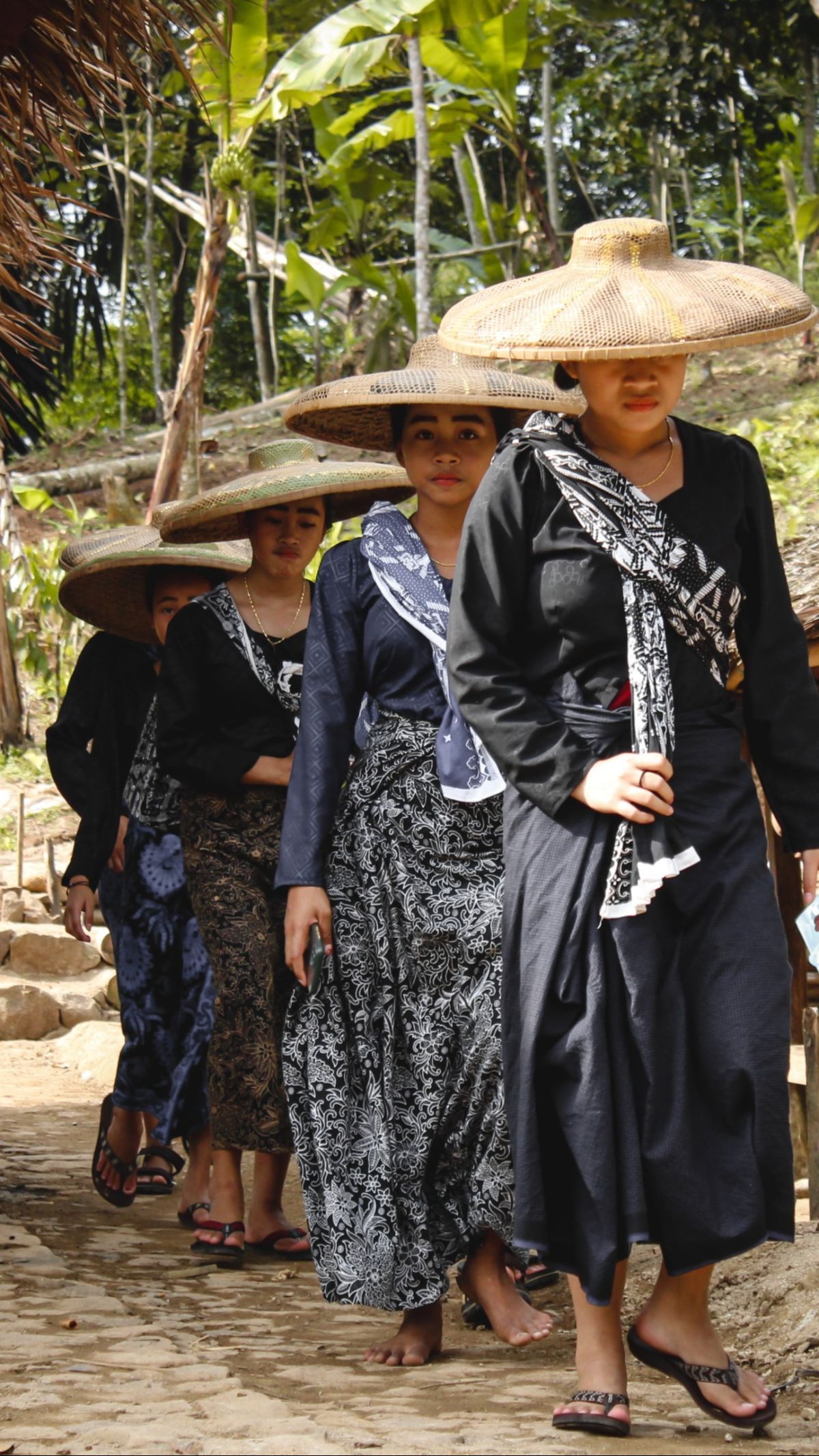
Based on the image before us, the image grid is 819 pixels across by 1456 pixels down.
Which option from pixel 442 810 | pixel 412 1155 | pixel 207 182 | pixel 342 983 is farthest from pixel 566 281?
pixel 207 182

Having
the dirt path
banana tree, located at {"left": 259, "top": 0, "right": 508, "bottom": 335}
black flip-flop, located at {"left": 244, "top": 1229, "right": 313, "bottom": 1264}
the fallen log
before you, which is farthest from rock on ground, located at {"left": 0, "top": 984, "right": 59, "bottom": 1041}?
the fallen log

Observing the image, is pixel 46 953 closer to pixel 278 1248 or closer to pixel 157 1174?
pixel 157 1174

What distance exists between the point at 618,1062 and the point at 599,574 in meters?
0.81

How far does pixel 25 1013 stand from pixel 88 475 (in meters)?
9.93

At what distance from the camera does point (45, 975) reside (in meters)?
9.91

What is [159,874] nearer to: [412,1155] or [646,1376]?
[412,1155]

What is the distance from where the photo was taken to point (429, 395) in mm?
3846

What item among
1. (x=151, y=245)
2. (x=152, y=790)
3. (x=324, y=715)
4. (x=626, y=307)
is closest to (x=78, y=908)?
(x=152, y=790)

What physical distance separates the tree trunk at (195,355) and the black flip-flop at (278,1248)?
5826 mm

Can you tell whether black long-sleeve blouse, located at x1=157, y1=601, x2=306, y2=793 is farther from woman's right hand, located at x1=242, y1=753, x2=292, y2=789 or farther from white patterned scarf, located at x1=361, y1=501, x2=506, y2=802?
white patterned scarf, located at x1=361, y1=501, x2=506, y2=802

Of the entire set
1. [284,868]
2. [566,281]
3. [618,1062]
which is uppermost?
[566,281]

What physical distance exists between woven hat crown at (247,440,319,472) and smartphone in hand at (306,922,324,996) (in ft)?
6.22

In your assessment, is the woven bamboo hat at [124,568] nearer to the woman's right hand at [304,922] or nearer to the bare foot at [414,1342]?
the woman's right hand at [304,922]

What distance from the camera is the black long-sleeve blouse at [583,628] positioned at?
2.88 metres
